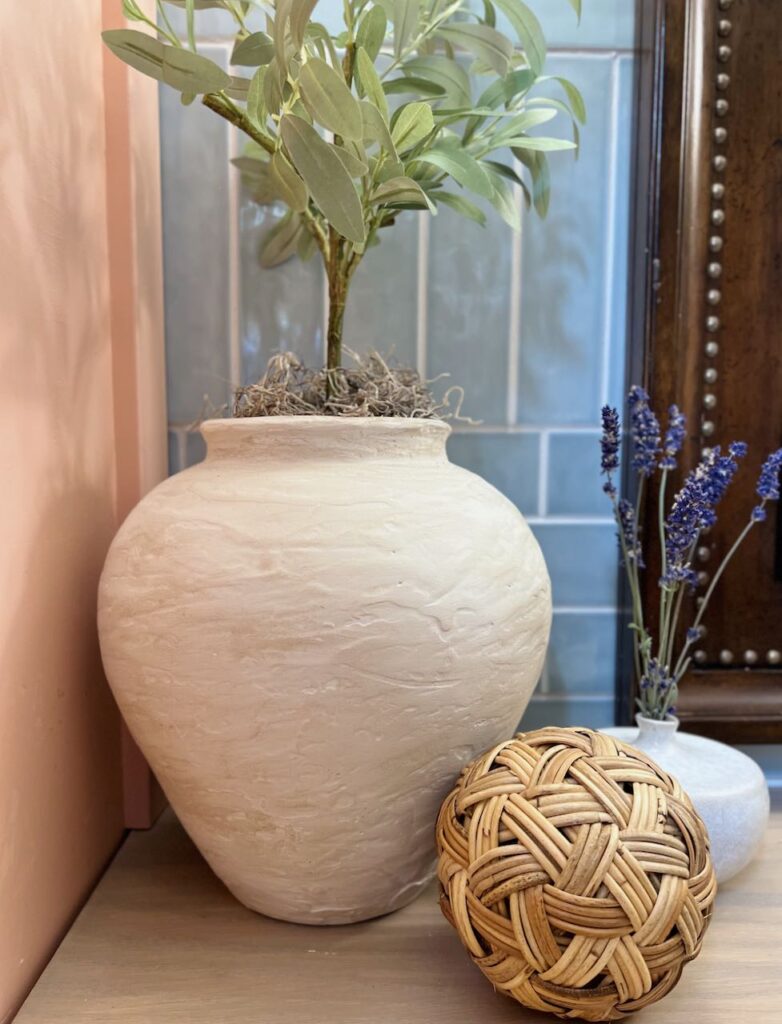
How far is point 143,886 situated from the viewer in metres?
0.64

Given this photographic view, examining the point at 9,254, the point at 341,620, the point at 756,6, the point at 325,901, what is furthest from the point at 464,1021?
the point at 756,6

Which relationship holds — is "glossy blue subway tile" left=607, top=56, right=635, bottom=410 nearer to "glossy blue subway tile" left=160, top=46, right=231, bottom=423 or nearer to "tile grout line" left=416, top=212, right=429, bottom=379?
"tile grout line" left=416, top=212, right=429, bottom=379

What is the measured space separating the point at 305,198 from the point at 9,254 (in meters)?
0.21

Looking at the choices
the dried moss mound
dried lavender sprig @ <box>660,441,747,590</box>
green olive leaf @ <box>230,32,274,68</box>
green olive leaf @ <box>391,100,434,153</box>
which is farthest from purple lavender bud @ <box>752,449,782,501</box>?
green olive leaf @ <box>230,32,274,68</box>

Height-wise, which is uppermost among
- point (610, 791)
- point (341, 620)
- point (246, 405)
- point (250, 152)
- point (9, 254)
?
point (250, 152)

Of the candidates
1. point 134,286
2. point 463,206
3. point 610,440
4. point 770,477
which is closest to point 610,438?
point 610,440

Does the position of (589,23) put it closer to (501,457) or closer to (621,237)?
(621,237)

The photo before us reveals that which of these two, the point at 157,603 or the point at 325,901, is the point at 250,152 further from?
the point at 325,901

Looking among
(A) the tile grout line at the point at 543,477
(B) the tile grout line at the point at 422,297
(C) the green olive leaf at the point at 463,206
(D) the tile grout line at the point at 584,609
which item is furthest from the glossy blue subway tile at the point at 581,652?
(C) the green olive leaf at the point at 463,206

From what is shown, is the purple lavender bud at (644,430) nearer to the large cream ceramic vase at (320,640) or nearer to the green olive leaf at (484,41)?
the large cream ceramic vase at (320,640)

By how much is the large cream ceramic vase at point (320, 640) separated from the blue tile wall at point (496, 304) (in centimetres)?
28

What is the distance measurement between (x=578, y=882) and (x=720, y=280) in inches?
23.3

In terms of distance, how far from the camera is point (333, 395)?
627 millimetres

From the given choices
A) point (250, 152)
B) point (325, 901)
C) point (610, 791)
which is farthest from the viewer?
point (250, 152)
